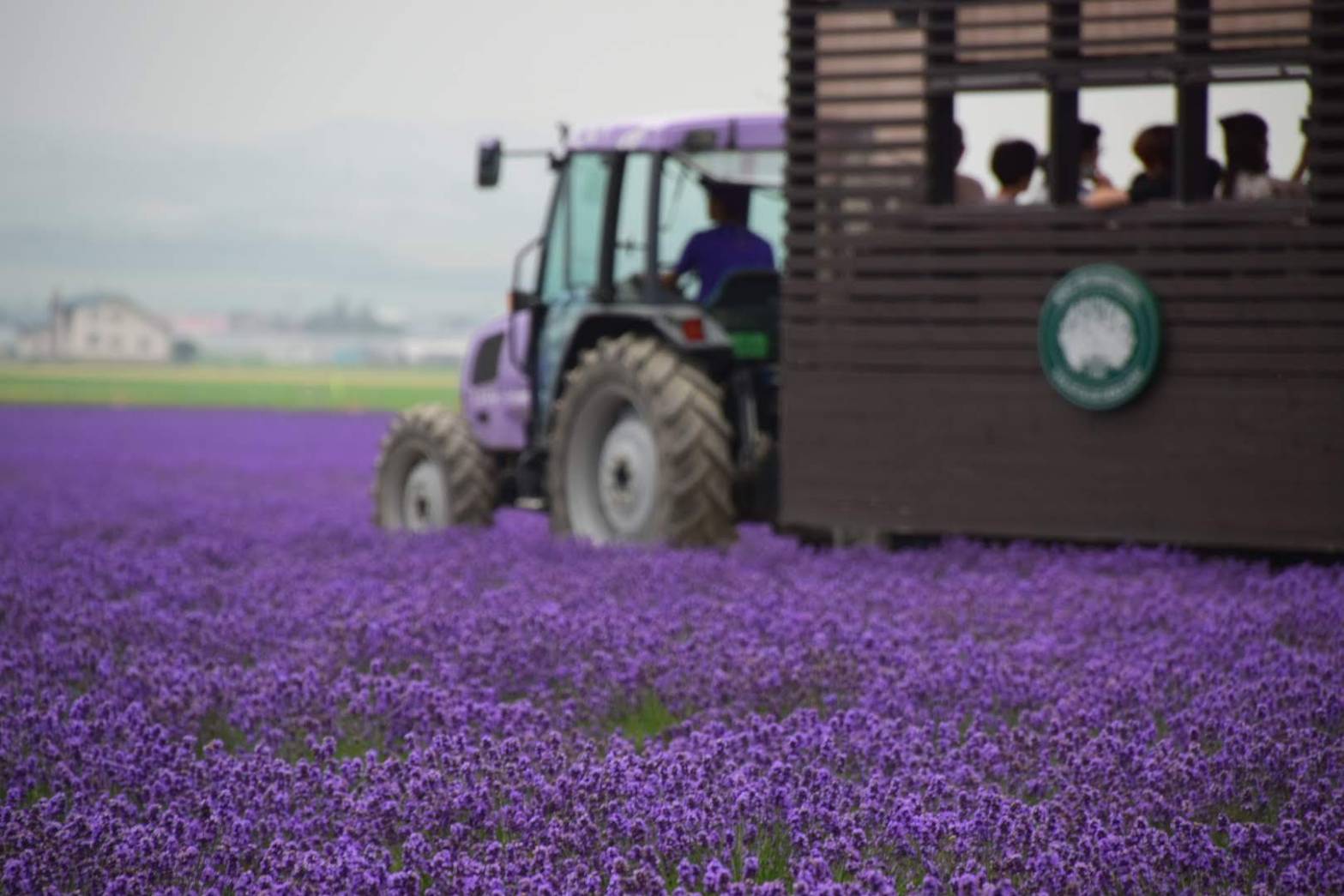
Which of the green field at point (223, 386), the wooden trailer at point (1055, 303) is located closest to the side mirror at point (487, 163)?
the wooden trailer at point (1055, 303)

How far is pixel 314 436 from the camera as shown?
40.9 meters

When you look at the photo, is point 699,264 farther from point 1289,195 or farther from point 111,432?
point 111,432

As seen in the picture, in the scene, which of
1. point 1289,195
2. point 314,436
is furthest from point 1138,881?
point 314,436

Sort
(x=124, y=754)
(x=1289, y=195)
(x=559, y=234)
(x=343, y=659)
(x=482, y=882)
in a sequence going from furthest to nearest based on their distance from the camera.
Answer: (x=559, y=234), (x=1289, y=195), (x=343, y=659), (x=124, y=754), (x=482, y=882)

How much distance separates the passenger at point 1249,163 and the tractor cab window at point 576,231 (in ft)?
13.2

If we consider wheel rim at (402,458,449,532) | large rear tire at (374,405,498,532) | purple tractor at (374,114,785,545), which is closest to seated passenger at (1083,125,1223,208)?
purple tractor at (374,114,785,545)

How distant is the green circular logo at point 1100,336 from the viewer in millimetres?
10445

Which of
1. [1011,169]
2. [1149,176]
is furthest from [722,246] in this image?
[1149,176]

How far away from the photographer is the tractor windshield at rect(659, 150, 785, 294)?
12.5m

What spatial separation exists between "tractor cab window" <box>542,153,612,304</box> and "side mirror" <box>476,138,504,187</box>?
0.59m

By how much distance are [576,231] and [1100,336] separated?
12.9ft

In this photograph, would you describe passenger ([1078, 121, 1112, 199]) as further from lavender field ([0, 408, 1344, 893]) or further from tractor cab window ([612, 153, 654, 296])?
tractor cab window ([612, 153, 654, 296])

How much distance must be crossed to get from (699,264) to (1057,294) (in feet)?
7.84

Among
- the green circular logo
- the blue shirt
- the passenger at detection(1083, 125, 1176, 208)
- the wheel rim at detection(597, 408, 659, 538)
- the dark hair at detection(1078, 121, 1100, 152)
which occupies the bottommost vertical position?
the wheel rim at detection(597, 408, 659, 538)
